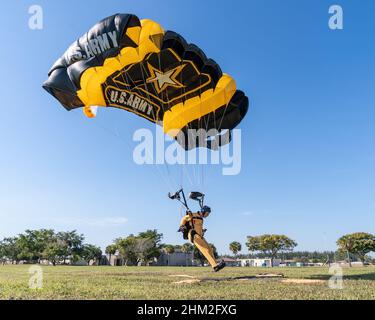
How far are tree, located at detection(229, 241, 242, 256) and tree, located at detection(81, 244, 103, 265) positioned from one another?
108ft

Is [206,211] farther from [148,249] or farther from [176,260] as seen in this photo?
[176,260]

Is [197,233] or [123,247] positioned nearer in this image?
[197,233]

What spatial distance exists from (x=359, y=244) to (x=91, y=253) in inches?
1867

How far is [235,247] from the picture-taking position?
84.4 meters

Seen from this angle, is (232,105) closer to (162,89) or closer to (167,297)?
(162,89)

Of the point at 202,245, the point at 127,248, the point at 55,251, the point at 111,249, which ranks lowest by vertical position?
the point at 111,249

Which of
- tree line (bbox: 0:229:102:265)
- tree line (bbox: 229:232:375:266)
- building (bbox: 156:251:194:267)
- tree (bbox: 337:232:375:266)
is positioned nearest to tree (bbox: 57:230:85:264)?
tree line (bbox: 0:229:102:265)

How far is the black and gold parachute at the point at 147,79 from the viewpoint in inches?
366

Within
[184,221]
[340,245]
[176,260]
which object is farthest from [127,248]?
[184,221]

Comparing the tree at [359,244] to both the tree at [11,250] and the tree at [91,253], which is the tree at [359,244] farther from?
the tree at [11,250]

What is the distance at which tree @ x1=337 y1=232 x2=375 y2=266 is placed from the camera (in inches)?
2207

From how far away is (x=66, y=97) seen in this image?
11352 millimetres

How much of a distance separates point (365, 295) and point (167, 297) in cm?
429
